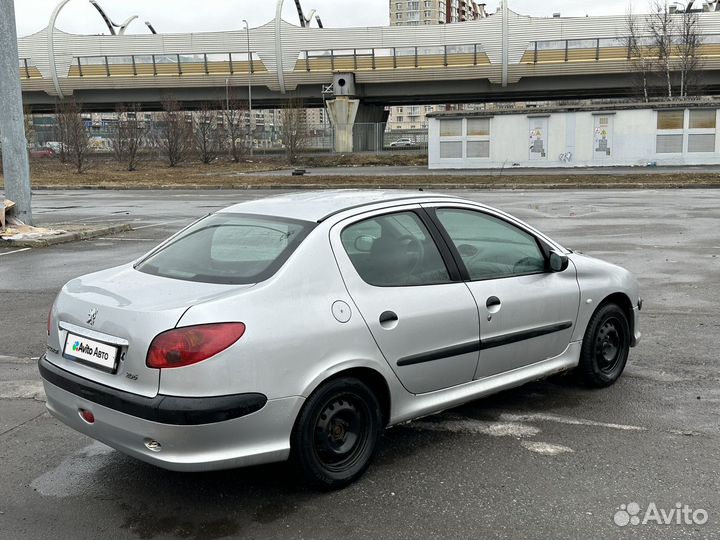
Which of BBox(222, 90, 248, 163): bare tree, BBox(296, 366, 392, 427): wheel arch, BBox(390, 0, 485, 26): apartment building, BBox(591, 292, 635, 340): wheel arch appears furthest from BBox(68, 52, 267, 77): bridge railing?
BBox(390, 0, 485, 26): apartment building

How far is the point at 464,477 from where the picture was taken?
3.92m

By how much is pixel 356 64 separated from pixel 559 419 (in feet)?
191

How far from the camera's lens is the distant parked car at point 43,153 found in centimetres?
5714

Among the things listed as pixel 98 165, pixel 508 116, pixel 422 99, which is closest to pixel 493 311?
pixel 508 116

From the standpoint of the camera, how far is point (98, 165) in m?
49.5

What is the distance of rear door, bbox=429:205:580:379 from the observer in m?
4.46

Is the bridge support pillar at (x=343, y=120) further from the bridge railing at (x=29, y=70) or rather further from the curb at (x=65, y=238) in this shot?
the curb at (x=65, y=238)

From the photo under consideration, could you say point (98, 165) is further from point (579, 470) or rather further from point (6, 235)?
point (579, 470)

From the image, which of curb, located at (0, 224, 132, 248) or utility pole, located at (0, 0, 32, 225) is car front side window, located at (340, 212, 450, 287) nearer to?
curb, located at (0, 224, 132, 248)

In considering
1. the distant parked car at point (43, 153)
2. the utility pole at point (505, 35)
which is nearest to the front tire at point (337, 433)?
the distant parked car at point (43, 153)

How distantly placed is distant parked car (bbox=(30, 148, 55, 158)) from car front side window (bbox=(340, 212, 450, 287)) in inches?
2269

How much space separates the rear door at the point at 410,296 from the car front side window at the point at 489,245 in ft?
0.63

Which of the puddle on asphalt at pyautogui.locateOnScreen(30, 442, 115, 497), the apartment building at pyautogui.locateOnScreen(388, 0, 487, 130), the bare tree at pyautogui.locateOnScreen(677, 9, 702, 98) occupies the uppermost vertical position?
the apartment building at pyautogui.locateOnScreen(388, 0, 487, 130)

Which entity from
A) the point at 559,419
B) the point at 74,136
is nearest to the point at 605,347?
the point at 559,419
